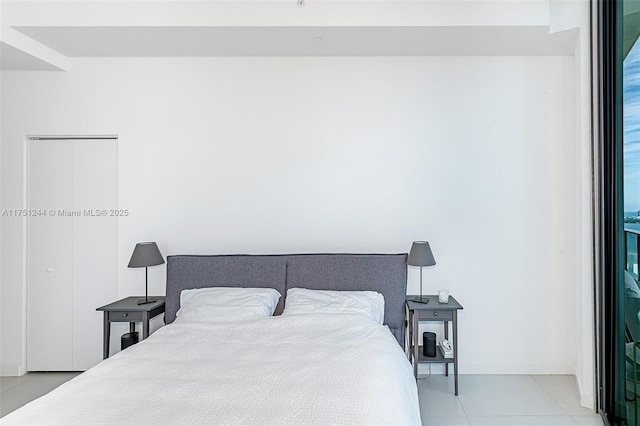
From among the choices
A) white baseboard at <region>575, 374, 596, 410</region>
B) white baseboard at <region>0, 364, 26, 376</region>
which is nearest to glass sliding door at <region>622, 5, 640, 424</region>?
white baseboard at <region>575, 374, 596, 410</region>

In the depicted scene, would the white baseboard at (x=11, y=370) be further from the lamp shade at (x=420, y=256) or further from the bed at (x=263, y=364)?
the lamp shade at (x=420, y=256)

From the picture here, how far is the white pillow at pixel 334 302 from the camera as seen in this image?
2785 millimetres

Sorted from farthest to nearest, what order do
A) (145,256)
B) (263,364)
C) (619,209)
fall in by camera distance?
(145,256)
(619,209)
(263,364)

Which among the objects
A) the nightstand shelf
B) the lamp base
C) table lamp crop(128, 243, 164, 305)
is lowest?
the nightstand shelf

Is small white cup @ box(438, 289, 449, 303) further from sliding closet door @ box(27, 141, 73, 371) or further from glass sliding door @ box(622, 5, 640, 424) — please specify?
sliding closet door @ box(27, 141, 73, 371)

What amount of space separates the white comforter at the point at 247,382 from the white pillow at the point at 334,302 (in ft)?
0.74

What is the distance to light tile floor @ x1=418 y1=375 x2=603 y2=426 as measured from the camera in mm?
2592

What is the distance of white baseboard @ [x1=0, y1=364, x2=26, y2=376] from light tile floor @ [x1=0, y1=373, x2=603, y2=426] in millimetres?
48

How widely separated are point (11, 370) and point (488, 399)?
12.9 feet

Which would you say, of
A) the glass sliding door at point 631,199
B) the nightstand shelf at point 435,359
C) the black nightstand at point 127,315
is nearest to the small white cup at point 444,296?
the nightstand shelf at point 435,359

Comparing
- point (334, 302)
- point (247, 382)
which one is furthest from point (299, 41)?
point (247, 382)

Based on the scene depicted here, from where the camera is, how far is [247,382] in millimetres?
1781

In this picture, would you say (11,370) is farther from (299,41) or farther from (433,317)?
(299,41)

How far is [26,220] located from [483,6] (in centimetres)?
414
